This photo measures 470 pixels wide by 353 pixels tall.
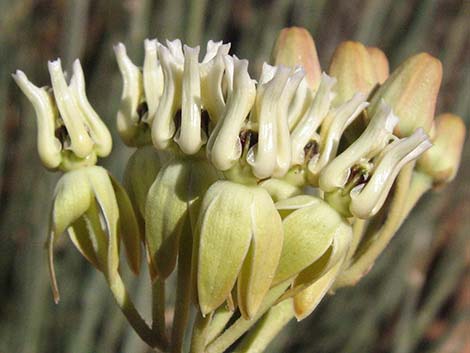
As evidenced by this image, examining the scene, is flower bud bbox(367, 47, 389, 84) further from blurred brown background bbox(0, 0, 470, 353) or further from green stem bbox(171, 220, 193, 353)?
blurred brown background bbox(0, 0, 470, 353)

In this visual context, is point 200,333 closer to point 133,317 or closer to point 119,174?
point 133,317

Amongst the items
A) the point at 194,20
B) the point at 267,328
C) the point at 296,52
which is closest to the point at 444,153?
the point at 296,52

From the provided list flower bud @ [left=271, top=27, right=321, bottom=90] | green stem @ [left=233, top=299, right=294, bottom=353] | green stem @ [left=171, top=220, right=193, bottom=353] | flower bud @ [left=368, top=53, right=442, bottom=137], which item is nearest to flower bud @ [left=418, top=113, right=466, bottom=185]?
flower bud @ [left=368, top=53, right=442, bottom=137]

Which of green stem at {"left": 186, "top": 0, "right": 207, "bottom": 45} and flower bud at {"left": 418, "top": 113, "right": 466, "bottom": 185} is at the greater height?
flower bud at {"left": 418, "top": 113, "right": 466, "bottom": 185}

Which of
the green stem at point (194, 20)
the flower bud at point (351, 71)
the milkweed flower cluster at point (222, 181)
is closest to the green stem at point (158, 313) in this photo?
the milkweed flower cluster at point (222, 181)

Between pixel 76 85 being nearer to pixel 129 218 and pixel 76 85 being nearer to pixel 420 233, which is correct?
pixel 129 218

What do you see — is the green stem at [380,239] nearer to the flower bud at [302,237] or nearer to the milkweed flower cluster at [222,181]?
the milkweed flower cluster at [222,181]

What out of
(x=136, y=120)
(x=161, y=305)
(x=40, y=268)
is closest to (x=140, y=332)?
(x=161, y=305)
